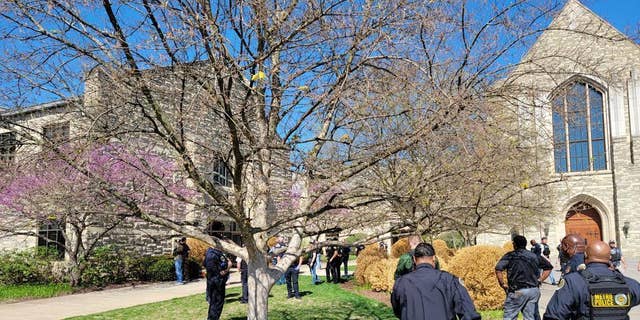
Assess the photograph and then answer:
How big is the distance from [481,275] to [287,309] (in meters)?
4.21

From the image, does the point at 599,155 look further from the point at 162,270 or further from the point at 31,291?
the point at 31,291

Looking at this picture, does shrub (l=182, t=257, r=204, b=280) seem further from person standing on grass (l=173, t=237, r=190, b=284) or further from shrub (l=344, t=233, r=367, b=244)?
shrub (l=344, t=233, r=367, b=244)

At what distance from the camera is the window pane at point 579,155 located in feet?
104

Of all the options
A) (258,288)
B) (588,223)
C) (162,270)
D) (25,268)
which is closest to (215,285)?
(258,288)

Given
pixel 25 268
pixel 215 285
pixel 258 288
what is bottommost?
pixel 25 268

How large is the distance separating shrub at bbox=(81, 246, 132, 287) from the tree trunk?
12.5 metres

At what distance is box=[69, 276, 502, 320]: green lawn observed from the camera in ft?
34.6

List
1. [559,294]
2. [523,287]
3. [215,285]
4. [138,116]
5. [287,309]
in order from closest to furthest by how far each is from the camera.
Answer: [559,294] < [138,116] < [523,287] < [215,285] < [287,309]

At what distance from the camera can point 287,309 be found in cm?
1148

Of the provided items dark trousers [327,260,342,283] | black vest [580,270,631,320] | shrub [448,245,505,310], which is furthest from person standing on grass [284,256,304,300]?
black vest [580,270,631,320]

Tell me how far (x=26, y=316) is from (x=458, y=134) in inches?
409

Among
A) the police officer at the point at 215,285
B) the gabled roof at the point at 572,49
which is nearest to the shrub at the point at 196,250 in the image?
the police officer at the point at 215,285

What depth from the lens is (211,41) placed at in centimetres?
428

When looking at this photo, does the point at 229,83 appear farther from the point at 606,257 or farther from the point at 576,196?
the point at 576,196
